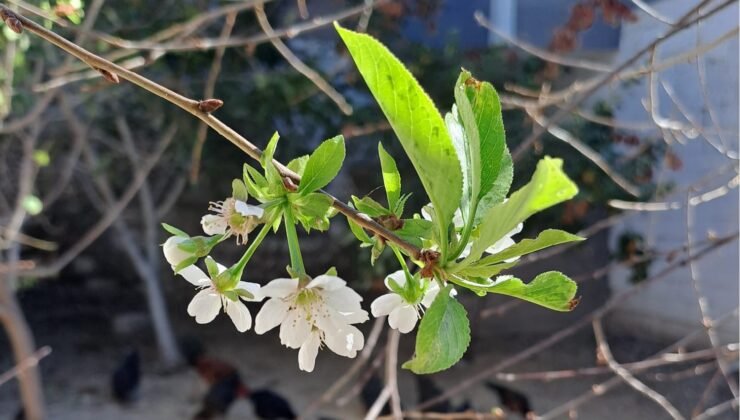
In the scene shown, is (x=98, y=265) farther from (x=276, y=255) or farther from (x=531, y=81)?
(x=531, y=81)

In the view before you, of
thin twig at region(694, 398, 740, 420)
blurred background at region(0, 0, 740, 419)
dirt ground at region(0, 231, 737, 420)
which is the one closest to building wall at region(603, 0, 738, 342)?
blurred background at region(0, 0, 740, 419)

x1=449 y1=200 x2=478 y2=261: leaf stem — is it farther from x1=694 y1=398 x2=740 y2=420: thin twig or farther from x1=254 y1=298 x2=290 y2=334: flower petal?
x1=694 y1=398 x2=740 y2=420: thin twig

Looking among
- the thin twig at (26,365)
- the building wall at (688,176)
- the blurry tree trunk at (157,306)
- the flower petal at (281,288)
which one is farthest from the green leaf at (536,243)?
the blurry tree trunk at (157,306)

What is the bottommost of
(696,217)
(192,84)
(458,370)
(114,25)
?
(458,370)

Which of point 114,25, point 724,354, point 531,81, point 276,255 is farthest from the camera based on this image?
point 276,255

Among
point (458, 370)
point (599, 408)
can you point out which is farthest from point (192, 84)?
point (599, 408)

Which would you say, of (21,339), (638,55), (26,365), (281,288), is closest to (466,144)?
(281,288)

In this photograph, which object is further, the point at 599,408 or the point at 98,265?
the point at 98,265
